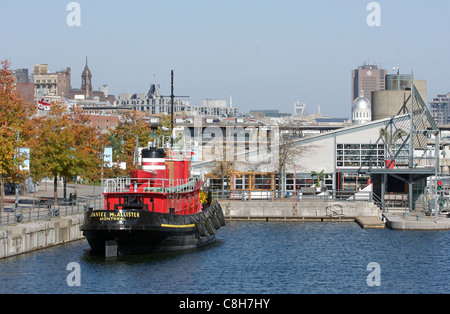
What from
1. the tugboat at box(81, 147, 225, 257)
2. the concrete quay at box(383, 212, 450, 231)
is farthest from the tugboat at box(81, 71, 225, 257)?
the concrete quay at box(383, 212, 450, 231)

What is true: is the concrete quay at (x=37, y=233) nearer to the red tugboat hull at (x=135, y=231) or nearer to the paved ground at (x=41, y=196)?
the red tugboat hull at (x=135, y=231)

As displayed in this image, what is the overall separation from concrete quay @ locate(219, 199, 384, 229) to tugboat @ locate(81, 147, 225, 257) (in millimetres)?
17354

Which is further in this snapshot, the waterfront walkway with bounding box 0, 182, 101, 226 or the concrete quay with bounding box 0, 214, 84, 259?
the waterfront walkway with bounding box 0, 182, 101, 226

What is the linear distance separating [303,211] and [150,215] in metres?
28.2

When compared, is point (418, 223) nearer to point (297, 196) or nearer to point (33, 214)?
point (297, 196)

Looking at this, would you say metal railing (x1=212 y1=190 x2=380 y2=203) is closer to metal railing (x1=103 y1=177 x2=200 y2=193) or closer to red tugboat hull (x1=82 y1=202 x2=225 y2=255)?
metal railing (x1=103 y1=177 x2=200 y2=193)

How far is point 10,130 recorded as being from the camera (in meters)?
57.5

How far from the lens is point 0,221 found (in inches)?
1874

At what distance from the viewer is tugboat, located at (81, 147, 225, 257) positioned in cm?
4788

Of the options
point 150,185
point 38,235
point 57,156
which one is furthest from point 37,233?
point 57,156

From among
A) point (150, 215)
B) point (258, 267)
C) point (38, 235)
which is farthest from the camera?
point (38, 235)

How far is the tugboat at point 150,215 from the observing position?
4788 cm
